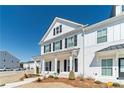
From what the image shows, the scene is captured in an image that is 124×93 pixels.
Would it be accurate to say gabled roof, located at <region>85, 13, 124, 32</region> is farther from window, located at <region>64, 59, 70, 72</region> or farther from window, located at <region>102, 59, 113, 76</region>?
window, located at <region>64, 59, 70, 72</region>

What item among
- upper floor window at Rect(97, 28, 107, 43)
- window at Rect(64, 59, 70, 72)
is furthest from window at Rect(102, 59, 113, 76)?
window at Rect(64, 59, 70, 72)

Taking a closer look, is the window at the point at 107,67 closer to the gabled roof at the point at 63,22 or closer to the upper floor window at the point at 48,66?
the gabled roof at the point at 63,22

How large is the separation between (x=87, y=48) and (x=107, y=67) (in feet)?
11.7

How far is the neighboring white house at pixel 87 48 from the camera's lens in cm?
1842

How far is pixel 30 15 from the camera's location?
27906mm

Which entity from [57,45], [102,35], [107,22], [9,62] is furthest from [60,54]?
[9,62]

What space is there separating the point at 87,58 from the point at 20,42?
1034 cm

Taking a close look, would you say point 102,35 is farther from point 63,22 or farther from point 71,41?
point 63,22

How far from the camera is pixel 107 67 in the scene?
1920 cm

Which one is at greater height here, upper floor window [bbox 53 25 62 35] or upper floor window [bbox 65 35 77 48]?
upper floor window [bbox 53 25 62 35]

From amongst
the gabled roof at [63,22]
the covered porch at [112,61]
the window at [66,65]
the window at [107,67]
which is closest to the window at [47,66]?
the gabled roof at [63,22]

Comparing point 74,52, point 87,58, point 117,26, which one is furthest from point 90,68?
point 117,26

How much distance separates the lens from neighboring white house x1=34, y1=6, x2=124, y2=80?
18422mm

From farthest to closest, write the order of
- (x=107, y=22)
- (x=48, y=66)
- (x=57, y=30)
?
(x=48, y=66)
(x=57, y=30)
(x=107, y=22)
